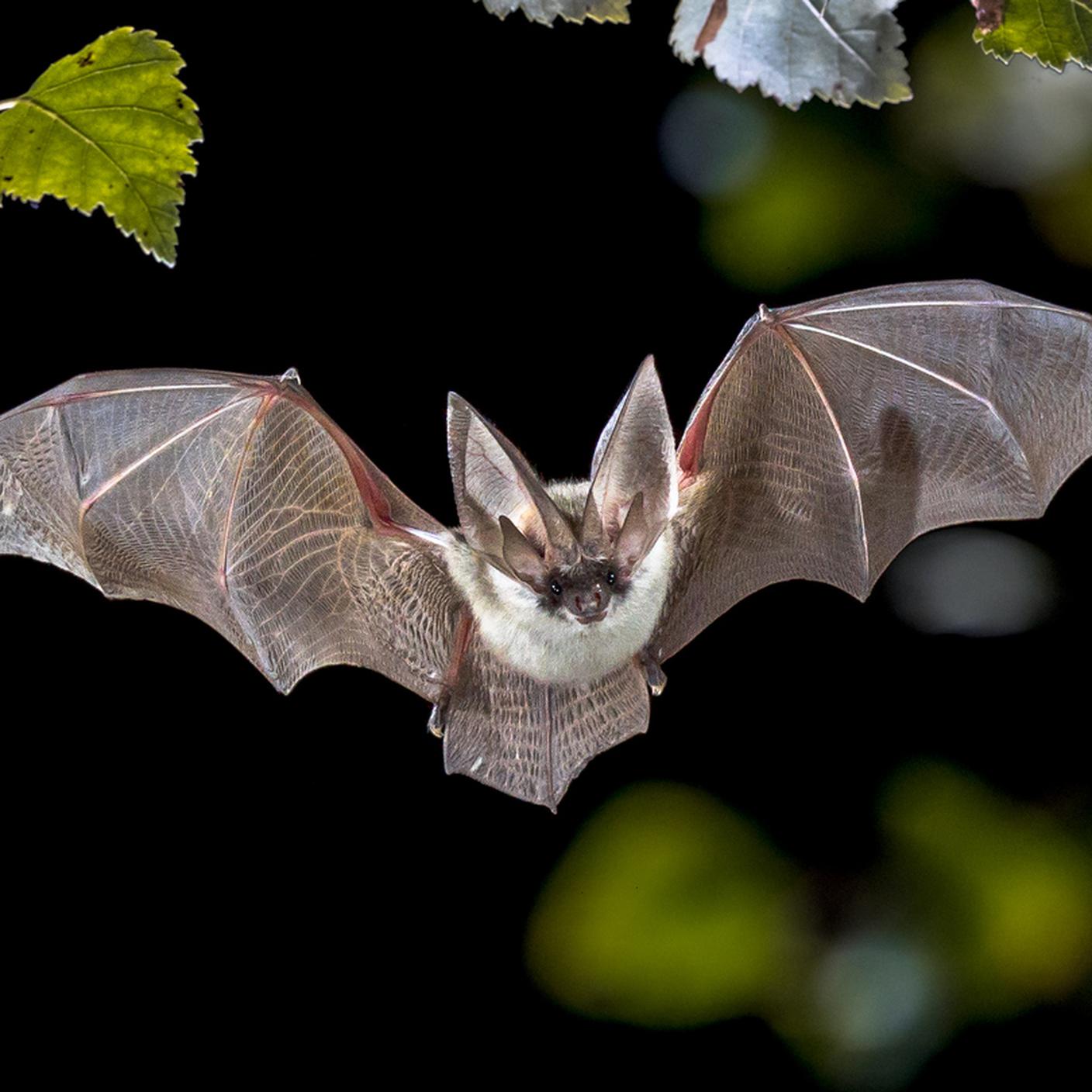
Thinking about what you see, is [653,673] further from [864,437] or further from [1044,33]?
[1044,33]

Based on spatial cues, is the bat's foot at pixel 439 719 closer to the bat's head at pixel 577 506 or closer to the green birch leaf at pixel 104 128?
the bat's head at pixel 577 506

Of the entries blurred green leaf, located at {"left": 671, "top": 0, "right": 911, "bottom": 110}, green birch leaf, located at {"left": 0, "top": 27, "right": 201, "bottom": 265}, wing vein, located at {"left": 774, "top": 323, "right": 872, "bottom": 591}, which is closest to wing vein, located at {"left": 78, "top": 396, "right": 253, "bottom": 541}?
green birch leaf, located at {"left": 0, "top": 27, "right": 201, "bottom": 265}

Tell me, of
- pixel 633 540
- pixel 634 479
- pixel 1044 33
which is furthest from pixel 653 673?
pixel 1044 33

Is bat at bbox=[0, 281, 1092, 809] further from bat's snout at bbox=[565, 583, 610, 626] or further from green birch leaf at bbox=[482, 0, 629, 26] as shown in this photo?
green birch leaf at bbox=[482, 0, 629, 26]

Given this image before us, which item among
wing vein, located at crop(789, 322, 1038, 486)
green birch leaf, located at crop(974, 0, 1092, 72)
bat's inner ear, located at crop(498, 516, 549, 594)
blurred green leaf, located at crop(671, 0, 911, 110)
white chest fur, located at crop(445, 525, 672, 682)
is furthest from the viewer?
wing vein, located at crop(789, 322, 1038, 486)

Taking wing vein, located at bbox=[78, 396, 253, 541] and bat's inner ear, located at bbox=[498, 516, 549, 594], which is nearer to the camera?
bat's inner ear, located at bbox=[498, 516, 549, 594]

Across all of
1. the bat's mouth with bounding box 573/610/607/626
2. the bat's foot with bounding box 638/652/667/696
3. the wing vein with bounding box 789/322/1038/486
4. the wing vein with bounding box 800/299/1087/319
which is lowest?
the bat's foot with bounding box 638/652/667/696

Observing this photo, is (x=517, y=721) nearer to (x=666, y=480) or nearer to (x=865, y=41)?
(x=666, y=480)

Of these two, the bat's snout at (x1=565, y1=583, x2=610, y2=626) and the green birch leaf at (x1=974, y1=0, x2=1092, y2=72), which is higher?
the green birch leaf at (x1=974, y1=0, x2=1092, y2=72)
